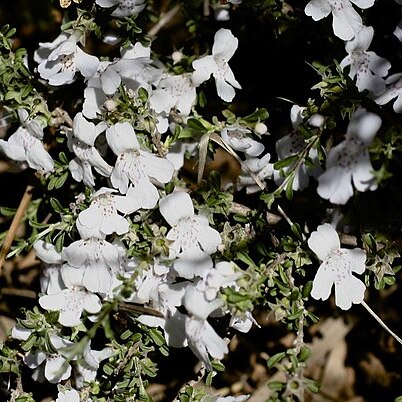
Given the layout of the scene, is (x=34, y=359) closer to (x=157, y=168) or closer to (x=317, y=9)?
(x=157, y=168)

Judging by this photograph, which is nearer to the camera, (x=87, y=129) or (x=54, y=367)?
(x=87, y=129)

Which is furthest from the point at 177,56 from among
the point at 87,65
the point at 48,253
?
the point at 48,253

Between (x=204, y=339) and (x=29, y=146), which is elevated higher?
(x=29, y=146)

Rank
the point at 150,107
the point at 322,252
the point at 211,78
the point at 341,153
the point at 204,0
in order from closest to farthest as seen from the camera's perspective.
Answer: the point at 341,153, the point at 322,252, the point at 150,107, the point at 211,78, the point at 204,0

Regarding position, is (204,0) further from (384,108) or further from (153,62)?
(384,108)

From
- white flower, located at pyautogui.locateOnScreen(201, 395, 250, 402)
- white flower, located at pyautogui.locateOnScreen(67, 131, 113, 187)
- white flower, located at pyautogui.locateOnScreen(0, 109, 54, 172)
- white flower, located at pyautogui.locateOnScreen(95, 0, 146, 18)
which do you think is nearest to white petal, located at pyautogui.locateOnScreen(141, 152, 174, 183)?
white flower, located at pyautogui.locateOnScreen(67, 131, 113, 187)

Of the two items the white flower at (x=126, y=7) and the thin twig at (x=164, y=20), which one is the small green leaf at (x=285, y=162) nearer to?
the white flower at (x=126, y=7)

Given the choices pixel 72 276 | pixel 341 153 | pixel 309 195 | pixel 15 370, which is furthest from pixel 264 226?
pixel 15 370
